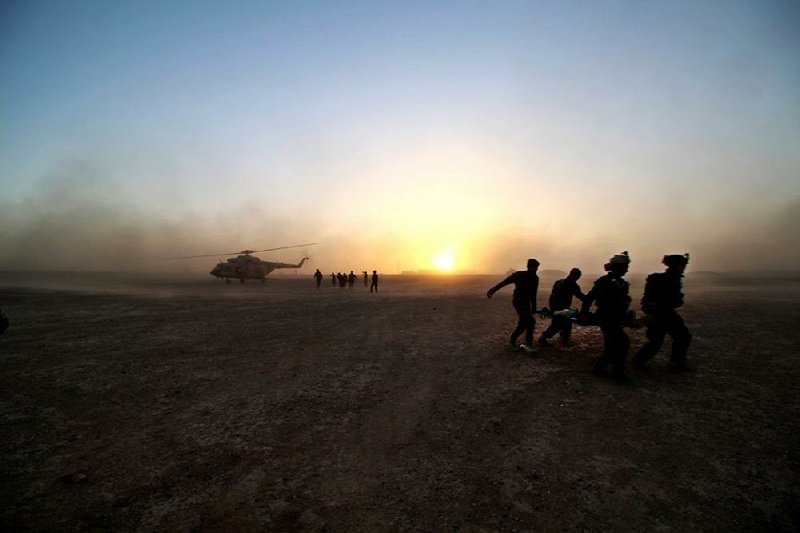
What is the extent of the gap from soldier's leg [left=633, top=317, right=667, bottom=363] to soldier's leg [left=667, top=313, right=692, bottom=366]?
0.57ft

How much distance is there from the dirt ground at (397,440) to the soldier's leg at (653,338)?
0.96 ft

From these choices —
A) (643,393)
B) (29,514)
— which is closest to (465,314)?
(643,393)

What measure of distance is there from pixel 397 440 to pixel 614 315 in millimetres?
4692

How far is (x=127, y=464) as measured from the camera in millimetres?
4152

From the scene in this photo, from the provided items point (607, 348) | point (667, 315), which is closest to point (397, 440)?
point (607, 348)

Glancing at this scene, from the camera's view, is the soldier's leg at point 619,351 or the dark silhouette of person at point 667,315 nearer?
the soldier's leg at point 619,351

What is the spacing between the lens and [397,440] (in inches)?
183

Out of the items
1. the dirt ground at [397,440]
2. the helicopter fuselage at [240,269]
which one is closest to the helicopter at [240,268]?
the helicopter fuselage at [240,269]

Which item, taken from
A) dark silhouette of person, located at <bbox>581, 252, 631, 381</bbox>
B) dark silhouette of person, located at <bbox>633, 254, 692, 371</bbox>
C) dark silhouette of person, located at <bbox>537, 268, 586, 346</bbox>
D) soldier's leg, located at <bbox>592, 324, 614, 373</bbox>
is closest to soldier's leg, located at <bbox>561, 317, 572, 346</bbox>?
dark silhouette of person, located at <bbox>537, 268, 586, 346</bbox>

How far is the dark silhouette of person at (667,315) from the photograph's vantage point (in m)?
7.07

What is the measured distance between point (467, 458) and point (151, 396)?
547 centimetres

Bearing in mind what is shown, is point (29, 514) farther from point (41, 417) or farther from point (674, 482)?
point (674, 482)

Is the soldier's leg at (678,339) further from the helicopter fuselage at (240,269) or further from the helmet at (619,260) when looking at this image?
the helicopter fuselage at (240,269)

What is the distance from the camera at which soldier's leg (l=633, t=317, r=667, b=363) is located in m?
7.07
